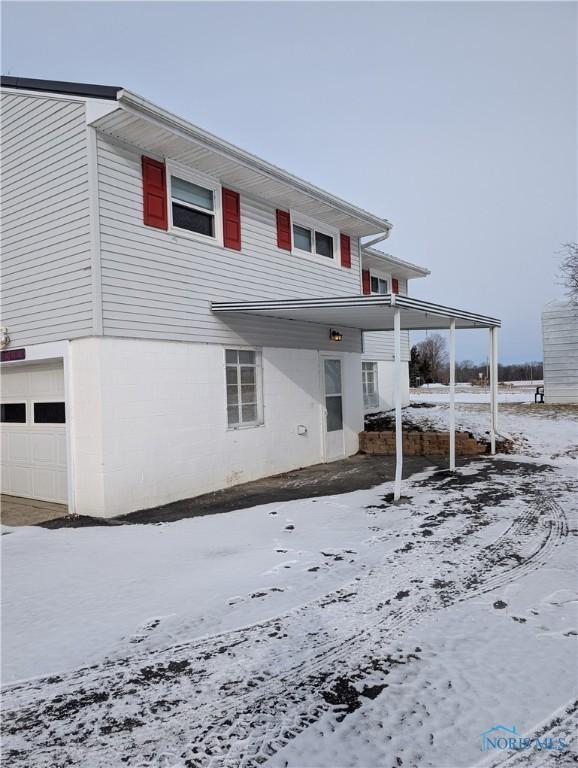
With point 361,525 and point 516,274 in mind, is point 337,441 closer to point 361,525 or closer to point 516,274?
point 361,525

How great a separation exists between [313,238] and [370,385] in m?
7.33

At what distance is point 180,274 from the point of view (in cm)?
736

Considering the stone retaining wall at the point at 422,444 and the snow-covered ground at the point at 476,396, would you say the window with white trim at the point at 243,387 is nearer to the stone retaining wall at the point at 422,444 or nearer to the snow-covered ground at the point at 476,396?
the stone retaining wall at the point at 422,444

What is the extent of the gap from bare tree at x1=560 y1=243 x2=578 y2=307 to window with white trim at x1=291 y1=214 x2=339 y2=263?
848 cm

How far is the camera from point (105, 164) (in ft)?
21.0

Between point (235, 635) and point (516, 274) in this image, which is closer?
point (235, 635)

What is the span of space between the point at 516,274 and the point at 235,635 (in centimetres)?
3570

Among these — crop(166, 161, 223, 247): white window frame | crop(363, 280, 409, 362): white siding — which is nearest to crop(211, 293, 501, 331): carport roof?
crop(166, 161, 223, 247): white window frame

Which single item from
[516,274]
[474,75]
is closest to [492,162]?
[474,75]

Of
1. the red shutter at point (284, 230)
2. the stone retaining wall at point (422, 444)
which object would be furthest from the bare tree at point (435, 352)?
the red shutter at point (284, 230)

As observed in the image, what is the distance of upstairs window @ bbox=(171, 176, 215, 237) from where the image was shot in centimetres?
742

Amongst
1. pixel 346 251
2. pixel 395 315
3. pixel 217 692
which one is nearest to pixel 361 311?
pixel 395 315

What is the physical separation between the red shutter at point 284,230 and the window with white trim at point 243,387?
221 centimetres

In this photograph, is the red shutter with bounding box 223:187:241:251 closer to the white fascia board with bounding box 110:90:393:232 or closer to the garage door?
the white fascia board with bounding box 110:90:393:232
